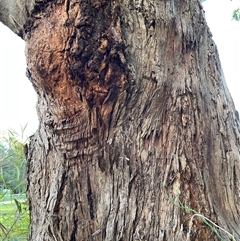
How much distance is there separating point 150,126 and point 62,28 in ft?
0.91

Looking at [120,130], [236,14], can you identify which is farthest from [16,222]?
[236,14]

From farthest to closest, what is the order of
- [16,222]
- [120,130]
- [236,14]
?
[236,14] → [16,222] → [120,130]

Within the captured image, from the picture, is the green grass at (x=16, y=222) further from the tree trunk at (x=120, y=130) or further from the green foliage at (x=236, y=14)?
the green foliage at (x=236, y=14)

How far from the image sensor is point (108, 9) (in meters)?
0.71

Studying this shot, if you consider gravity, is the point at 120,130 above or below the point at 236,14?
below

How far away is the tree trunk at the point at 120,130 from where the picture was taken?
69cm

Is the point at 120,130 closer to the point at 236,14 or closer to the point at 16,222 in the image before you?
the point at 16,222

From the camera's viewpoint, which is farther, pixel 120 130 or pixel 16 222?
pixel 16 222

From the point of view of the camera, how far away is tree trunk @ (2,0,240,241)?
0.69 metres

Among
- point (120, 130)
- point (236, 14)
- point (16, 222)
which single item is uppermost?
point (236, 14)

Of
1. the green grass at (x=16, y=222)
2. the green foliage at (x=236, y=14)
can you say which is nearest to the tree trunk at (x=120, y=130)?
A: the green grass at (x=16, y=222)

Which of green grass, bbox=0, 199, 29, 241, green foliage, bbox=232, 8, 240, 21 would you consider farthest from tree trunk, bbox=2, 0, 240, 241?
green foliage, bbox=232, 8, 240, 21

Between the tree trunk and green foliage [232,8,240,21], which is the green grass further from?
green foliage [232,8,240,21]

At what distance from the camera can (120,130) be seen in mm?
747
